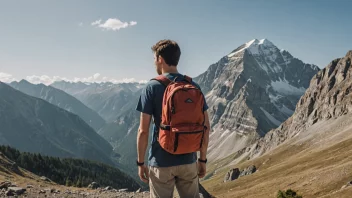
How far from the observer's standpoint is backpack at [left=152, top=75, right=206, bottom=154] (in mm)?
9172

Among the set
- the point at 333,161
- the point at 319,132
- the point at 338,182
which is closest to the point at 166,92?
the point at 338,182

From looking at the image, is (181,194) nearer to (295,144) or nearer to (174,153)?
(174,153)

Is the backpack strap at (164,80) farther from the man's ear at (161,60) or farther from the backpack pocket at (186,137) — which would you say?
the backpack pocket at (186,137)

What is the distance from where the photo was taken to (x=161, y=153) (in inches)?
378

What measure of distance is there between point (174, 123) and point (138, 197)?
2279 cm

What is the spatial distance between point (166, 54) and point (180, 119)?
80.7 inches

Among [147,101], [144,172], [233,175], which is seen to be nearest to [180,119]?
[147,101]

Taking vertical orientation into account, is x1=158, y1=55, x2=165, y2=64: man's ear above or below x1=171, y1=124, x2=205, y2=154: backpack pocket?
above

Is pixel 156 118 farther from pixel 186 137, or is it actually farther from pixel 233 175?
pixel 233 175

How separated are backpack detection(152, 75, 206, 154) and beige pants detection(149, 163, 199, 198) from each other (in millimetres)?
660

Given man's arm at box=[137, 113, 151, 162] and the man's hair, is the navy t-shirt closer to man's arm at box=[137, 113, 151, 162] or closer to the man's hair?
man's arm at box=[137, 113, 151, 162]

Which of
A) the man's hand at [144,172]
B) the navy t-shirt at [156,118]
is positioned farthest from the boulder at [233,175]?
the navy t-shirt at [156,118]

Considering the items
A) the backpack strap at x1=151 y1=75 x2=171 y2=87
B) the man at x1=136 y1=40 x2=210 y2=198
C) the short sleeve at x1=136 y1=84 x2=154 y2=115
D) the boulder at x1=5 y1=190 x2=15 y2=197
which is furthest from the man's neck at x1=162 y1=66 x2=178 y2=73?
the boulder at x1=5 y1=190 x2=15 y2=197

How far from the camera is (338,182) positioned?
54.3m
